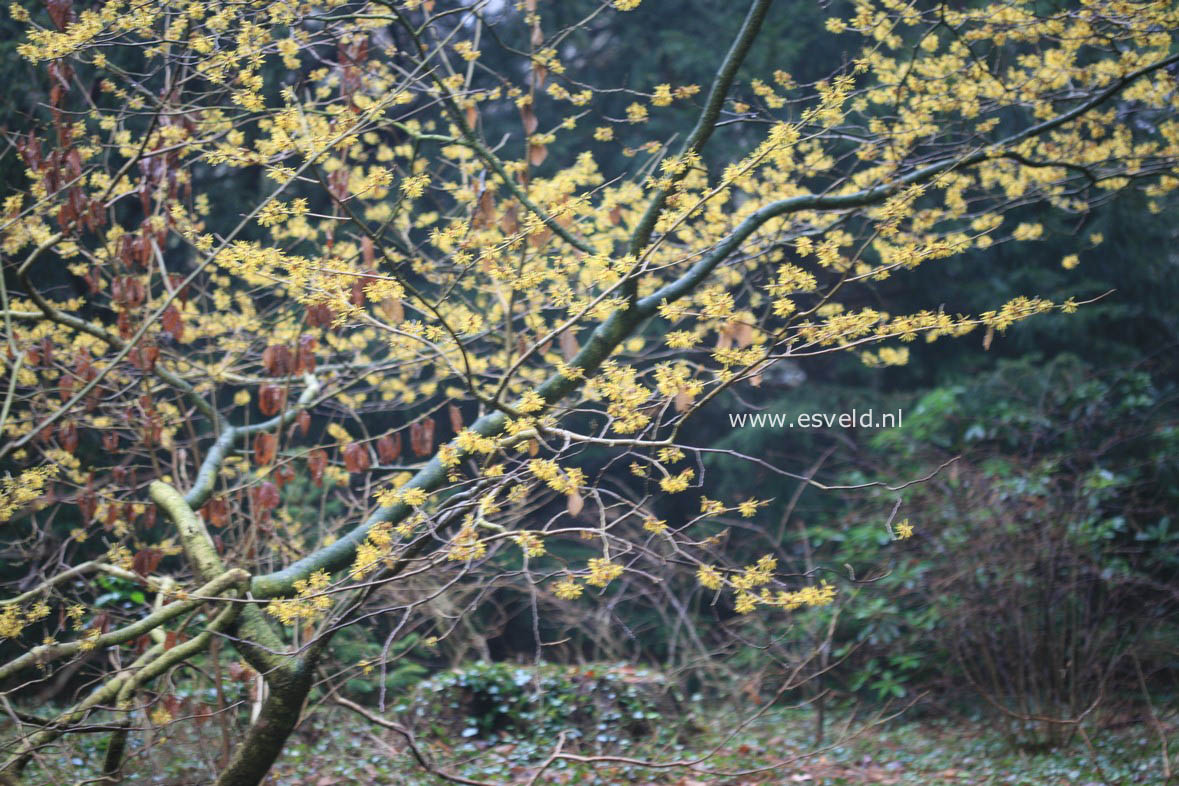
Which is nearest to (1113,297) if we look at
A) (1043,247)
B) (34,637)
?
(1043,247)

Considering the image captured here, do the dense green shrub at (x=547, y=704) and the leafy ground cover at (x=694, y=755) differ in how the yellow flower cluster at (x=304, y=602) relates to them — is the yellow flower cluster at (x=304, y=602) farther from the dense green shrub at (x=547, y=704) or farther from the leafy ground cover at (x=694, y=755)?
the dense green shrub at (x=547, y=704)

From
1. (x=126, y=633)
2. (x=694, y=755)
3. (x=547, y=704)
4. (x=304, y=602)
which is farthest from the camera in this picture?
(x=547, y=704)

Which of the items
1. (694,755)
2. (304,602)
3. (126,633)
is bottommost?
(694,755)

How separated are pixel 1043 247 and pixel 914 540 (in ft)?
18.9

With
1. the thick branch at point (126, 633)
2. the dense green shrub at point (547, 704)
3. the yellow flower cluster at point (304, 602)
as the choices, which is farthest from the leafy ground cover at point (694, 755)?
the yellow flower cluster at point (304, 602)

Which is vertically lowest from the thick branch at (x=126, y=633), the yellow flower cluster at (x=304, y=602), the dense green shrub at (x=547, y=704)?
the dense green shrub at (x=547, y=704)

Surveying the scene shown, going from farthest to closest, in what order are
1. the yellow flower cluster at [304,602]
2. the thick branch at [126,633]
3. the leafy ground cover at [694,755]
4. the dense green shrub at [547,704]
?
the dense green shrub at [547,704], the leafy ground cover at [694,755], the thick branch at [126,633], the yellow flower cluster at [304,602]

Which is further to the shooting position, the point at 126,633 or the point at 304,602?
the point at 126,633

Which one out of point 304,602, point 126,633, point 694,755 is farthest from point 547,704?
point 304,602

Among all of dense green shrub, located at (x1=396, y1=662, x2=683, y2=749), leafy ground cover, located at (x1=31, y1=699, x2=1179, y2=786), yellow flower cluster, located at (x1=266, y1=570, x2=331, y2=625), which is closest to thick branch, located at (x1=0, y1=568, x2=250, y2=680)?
yellow flower cluster, located at (x1=266, y1=570, x2=331, y2=625)

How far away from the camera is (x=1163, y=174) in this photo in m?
4.76

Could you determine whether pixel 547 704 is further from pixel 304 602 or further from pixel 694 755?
pixel 304 602

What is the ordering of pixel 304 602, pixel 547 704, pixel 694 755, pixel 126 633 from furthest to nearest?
pixel 547 704 < pixel 694 755 < pixel 126 633 < pixel 304 602

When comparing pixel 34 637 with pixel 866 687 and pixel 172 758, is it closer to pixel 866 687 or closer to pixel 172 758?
pixel 172 758
